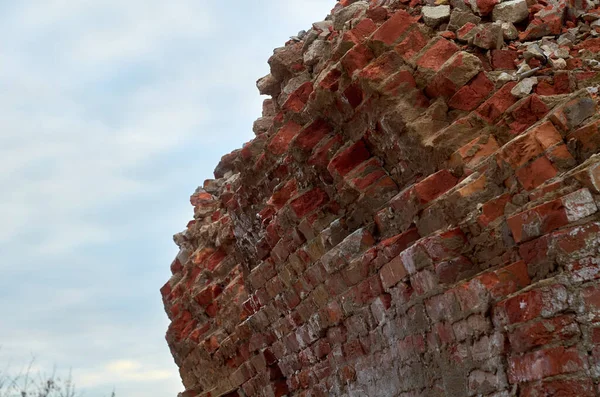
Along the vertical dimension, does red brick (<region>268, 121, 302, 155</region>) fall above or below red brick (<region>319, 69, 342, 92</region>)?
above

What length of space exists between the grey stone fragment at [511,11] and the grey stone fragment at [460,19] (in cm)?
15

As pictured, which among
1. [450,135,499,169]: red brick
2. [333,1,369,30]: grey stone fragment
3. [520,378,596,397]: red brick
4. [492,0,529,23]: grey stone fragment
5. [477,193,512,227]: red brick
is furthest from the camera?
[333,1,369,30]: grey stone fragment

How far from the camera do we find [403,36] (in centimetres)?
495

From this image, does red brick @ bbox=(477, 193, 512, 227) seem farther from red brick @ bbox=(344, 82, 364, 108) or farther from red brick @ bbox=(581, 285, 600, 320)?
red brick @ bbox=(344, 82, 364, 108)

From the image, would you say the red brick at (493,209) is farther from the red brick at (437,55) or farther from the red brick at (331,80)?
the red brick at (331,80)

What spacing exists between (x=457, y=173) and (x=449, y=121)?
482 millimetres

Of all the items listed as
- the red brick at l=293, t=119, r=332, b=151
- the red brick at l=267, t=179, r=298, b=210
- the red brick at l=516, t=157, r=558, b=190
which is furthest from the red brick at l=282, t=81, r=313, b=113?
the red brick at l=516, t=157, r=558, b=190

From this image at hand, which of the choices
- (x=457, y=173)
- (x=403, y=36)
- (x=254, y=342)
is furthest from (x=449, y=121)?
(x=254, y=342)

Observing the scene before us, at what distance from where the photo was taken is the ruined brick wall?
3299 mm

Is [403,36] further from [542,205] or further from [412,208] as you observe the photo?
[542,205]

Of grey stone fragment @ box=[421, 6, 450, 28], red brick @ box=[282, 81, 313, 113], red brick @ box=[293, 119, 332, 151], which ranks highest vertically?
red brick @ box=[282, 81, 313, 113]

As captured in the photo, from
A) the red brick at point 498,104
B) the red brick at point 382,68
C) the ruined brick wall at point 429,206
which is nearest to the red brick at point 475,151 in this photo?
the ruined brick wall at point 429,206

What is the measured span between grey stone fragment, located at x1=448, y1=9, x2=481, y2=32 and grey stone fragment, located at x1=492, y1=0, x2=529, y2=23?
15 cm

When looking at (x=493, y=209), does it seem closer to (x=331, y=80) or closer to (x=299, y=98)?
(x=331, y=80)
